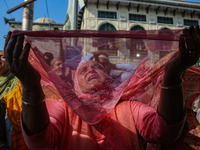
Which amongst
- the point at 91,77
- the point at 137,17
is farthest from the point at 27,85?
the point at 137,17

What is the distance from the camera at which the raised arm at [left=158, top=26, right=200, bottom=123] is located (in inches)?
35.1

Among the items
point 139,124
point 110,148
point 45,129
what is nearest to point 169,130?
point 139,124

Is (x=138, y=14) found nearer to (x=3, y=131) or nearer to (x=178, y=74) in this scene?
(x=3, y=131)

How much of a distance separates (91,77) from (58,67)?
0.82 feet

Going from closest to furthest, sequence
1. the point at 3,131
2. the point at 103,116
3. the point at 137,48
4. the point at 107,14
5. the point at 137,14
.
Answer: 1. the point at 137,48
2. the point at 103,116
3. the point at 3,131
4. the point at 107,14
5. the point at 137,14

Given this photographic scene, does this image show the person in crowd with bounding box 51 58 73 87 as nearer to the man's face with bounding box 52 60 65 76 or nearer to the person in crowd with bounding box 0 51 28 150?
the man's face with bounding box 52 60 65 76

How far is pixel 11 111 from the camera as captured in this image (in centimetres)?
239

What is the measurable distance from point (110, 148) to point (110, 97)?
1.19ft

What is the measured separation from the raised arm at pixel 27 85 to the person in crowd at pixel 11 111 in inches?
63.5

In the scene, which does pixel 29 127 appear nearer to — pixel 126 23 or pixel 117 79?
pixel 117 79

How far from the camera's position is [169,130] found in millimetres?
979

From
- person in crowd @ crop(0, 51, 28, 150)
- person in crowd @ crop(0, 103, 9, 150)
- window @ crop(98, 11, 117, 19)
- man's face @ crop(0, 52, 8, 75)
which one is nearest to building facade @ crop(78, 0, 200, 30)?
window @ crop(98, 11, 117, 19)

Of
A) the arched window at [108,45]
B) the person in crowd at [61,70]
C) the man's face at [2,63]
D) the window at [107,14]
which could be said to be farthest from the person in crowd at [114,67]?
the window at [107,14]

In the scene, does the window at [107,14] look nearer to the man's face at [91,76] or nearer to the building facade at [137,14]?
the building facade at [137,14]
